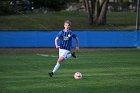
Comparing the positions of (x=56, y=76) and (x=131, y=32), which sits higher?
(x=56, y=76)

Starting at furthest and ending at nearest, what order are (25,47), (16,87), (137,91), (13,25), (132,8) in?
(132,8), (13,25), (25,47), (16,87), (137,91)

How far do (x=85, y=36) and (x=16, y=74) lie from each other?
25.2 metres

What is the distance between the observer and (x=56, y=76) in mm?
18766

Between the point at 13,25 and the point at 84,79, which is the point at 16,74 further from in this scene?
the point at 13,25

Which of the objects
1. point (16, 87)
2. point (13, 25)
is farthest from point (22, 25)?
point (16, 87)

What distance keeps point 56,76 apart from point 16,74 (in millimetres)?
1737

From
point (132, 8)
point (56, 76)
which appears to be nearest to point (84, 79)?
point (56, 76)

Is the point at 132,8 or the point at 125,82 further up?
the point at 125,82

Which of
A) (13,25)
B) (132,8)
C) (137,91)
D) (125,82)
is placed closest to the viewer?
(137,91)

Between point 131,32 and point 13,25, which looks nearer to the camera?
point 131,32

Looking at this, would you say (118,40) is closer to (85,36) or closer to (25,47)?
(85,36)

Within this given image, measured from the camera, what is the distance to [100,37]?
4462cm

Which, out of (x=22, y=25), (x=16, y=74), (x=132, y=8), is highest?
(x=16, y=74)

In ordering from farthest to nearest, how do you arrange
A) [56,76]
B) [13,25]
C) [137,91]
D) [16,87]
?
[13,25]
[56,76]
[16,87]
[137,91]
